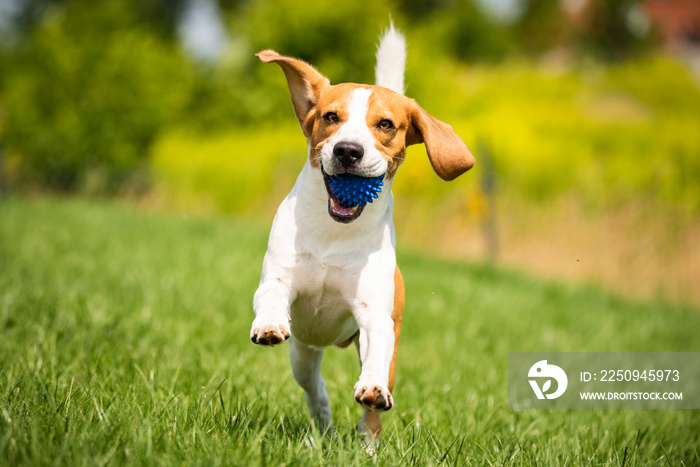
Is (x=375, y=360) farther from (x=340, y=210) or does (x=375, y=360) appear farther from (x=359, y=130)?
(x=359, y=130)

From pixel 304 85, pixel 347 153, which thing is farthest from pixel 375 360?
pixel 304 85

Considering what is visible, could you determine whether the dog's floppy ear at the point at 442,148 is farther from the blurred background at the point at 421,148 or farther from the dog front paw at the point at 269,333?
the blurred background at the point at 421,148

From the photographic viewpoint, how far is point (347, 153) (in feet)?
7.39

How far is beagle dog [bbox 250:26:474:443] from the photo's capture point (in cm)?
233

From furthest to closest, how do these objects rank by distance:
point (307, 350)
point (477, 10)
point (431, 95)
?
point (477, 10), point (431, 95), point (307, 350)

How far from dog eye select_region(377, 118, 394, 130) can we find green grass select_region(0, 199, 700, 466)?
123 cm

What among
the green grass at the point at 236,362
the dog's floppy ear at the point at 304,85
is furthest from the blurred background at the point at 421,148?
the dog's floppy ear at the point at 304,85

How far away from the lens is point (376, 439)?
2.65 meters

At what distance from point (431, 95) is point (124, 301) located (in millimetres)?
10904

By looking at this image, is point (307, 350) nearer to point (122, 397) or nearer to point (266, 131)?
point (122, 397)

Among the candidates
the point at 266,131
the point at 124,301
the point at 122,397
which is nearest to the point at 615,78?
the point at 266,131

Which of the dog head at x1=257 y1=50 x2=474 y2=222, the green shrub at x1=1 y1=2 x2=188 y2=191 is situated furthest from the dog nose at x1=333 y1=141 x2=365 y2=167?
the green shrub at x1=1 y1=2 x2=188 y2=191

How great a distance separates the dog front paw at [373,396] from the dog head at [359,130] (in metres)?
0.64

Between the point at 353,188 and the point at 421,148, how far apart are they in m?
5.18
